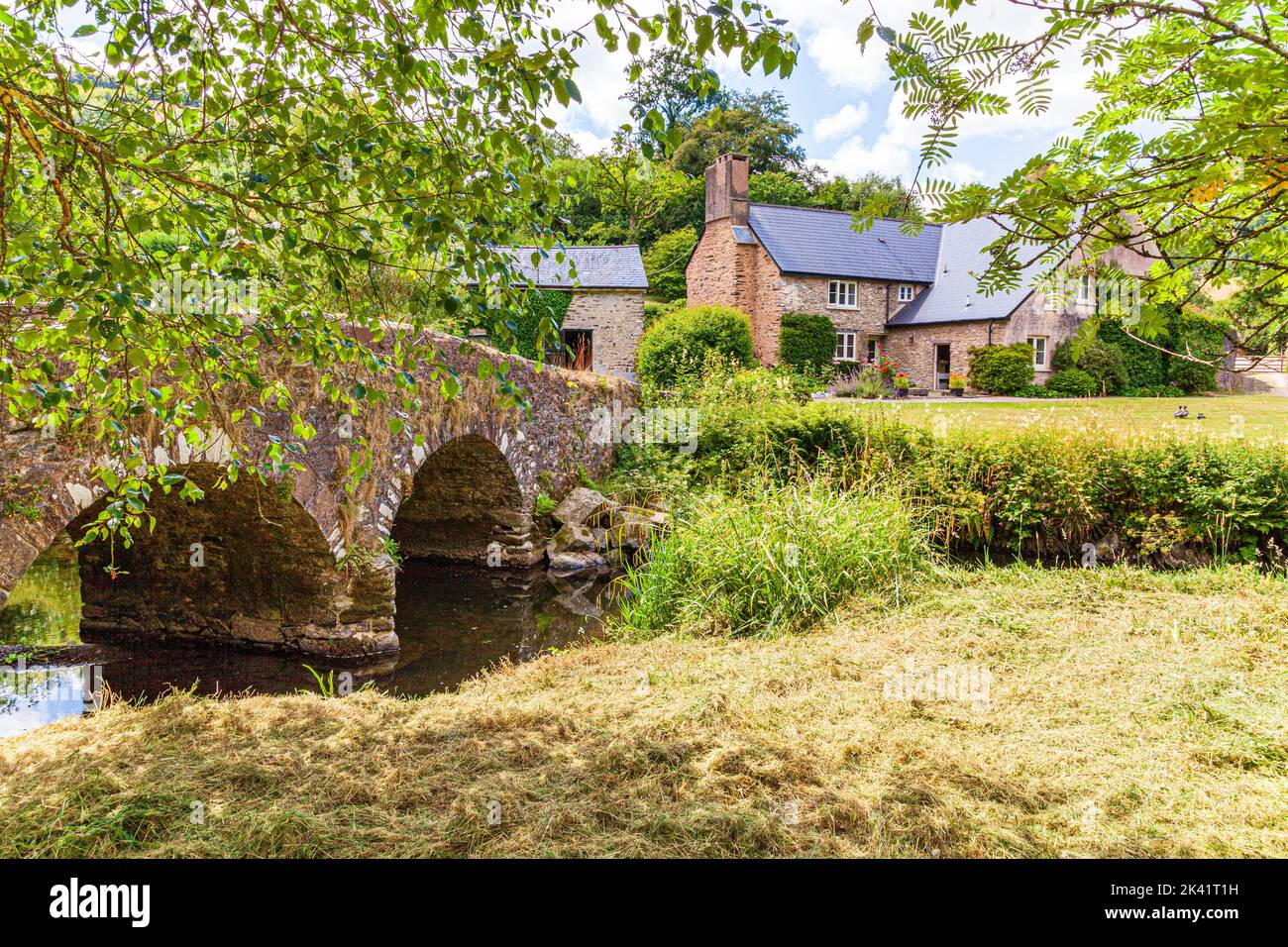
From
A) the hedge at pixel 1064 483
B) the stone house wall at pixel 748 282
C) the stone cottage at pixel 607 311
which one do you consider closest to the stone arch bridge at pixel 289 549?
the hedge at pixel 1064 483

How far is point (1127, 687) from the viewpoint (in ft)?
15.0

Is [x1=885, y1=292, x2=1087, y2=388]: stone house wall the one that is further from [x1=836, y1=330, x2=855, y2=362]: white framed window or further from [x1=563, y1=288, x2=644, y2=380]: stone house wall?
[x1=563, y1=288, x2=644, y2=380]: stone house wall

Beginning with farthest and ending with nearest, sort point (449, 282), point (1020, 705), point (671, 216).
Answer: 1. point (671, 216)
2. point (1020, 705)
3. point (449, 282)

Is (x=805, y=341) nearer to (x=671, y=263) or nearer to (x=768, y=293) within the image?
(x=768, y=293)

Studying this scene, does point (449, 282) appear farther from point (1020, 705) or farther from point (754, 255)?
point (754, 255)

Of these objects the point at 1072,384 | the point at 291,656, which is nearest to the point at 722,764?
the point at 291,656

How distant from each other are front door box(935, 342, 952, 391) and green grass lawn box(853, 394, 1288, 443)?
7755mm

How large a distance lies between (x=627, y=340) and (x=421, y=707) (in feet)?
76.0

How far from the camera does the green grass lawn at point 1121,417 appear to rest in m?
11.0

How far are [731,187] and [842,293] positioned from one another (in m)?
5.29

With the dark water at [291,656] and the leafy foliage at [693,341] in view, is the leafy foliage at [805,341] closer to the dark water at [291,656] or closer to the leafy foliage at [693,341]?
the leafy foliage at [693,341]

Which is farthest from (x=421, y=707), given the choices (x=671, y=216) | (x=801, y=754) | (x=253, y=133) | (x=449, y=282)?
(x=671, y=216)

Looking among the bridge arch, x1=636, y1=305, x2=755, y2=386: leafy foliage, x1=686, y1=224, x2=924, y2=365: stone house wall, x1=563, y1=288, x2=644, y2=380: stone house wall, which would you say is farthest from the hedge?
x1=686, y1=224, x2=924, y2=365: stone house wall

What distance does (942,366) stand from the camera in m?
29.4
